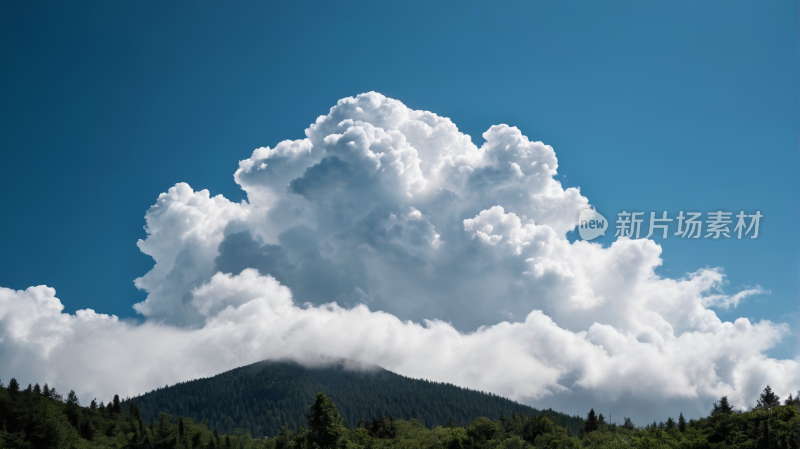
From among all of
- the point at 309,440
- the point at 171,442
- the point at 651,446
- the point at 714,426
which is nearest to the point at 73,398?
the point at 171,442

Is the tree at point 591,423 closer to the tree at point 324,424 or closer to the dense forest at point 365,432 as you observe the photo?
the dense forest at point 365,432

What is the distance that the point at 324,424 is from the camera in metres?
113

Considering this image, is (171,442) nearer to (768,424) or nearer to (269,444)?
(269,444)

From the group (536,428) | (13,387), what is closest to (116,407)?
(13,387)

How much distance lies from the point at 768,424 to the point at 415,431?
327 ft

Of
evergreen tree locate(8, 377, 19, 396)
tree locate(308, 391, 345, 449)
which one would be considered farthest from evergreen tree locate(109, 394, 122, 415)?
tree locate(308, 391, 345, 449)

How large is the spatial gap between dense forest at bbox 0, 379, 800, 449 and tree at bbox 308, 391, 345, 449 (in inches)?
7.4

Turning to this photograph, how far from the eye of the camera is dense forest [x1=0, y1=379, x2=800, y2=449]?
11244 cm

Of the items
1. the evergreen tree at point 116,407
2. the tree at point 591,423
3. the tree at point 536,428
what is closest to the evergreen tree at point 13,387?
the evergreen tree at point 116,407

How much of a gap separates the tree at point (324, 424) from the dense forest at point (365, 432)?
19 centimetres

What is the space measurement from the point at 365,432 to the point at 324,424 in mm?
46150

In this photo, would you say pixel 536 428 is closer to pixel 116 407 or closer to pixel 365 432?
pixel 365 432

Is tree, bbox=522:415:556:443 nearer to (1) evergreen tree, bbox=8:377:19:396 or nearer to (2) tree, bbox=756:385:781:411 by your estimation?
(2) tree, bbox=756:385:781:411

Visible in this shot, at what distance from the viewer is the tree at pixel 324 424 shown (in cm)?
11238
